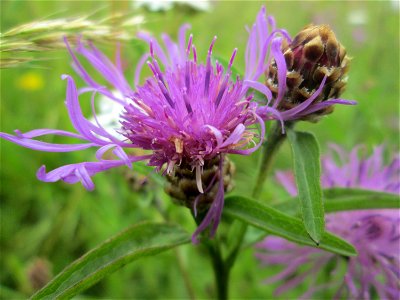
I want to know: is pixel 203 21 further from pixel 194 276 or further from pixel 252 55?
pixel 252 55

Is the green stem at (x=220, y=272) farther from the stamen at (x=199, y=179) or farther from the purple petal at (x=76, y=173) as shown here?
the purple petal at (x=76, y=173)

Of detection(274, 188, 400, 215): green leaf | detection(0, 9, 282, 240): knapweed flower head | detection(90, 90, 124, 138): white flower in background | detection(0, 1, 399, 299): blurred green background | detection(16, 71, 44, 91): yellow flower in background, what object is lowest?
detection(0, 1, 399, 299): blurred green background

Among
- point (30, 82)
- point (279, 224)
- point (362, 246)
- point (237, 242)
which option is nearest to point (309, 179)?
point (279, 224)

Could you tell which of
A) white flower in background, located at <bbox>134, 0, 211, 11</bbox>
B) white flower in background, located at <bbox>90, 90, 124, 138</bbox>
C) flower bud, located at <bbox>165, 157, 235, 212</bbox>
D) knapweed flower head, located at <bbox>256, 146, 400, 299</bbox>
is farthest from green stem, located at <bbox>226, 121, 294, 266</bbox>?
white flower in background, located at <bbox>134, 0, 211, 11</bbox>

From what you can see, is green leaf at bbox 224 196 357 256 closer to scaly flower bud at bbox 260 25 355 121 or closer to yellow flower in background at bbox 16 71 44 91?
scaly flower bud at bbox 260 25 355 121

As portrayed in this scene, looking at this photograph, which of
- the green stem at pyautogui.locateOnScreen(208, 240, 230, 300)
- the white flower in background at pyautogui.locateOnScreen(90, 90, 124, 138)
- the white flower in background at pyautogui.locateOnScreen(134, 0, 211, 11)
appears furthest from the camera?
the white flower in background at pyautogui.locateOnScreen(134, 0, 211, 11)

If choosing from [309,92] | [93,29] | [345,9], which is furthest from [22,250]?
[345,9]
